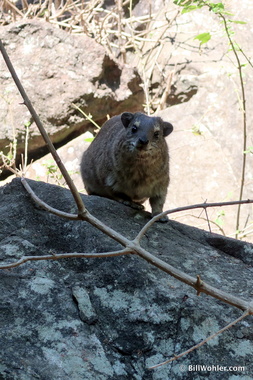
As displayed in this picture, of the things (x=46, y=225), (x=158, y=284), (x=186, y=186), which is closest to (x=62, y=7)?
(x=186, y=186)

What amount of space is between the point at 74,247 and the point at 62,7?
220 inches

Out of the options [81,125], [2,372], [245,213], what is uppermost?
[2,372]

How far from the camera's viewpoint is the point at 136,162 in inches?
147

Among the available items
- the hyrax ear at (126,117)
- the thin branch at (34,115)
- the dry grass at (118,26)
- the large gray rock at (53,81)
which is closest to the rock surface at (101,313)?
the thin branch at (34,115)

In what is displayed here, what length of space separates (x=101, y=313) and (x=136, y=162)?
5.50 ft

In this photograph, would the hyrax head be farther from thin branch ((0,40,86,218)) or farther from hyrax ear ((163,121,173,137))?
thin branch ((0,40,86,218))

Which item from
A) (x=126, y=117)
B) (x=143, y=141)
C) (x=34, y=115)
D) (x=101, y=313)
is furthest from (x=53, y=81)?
(x=34, y=115)

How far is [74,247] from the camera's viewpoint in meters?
2.68

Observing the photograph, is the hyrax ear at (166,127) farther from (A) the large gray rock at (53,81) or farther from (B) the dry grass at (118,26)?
(B) the dry grass at (118,26)

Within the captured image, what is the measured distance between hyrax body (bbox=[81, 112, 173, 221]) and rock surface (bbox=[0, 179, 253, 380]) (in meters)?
0.99

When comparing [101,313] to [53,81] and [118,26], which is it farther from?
[118,26]

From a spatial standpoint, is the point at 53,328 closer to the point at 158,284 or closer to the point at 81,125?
the point at 158,284

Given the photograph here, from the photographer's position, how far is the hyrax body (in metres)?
3.69

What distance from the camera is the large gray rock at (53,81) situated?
257 inches
